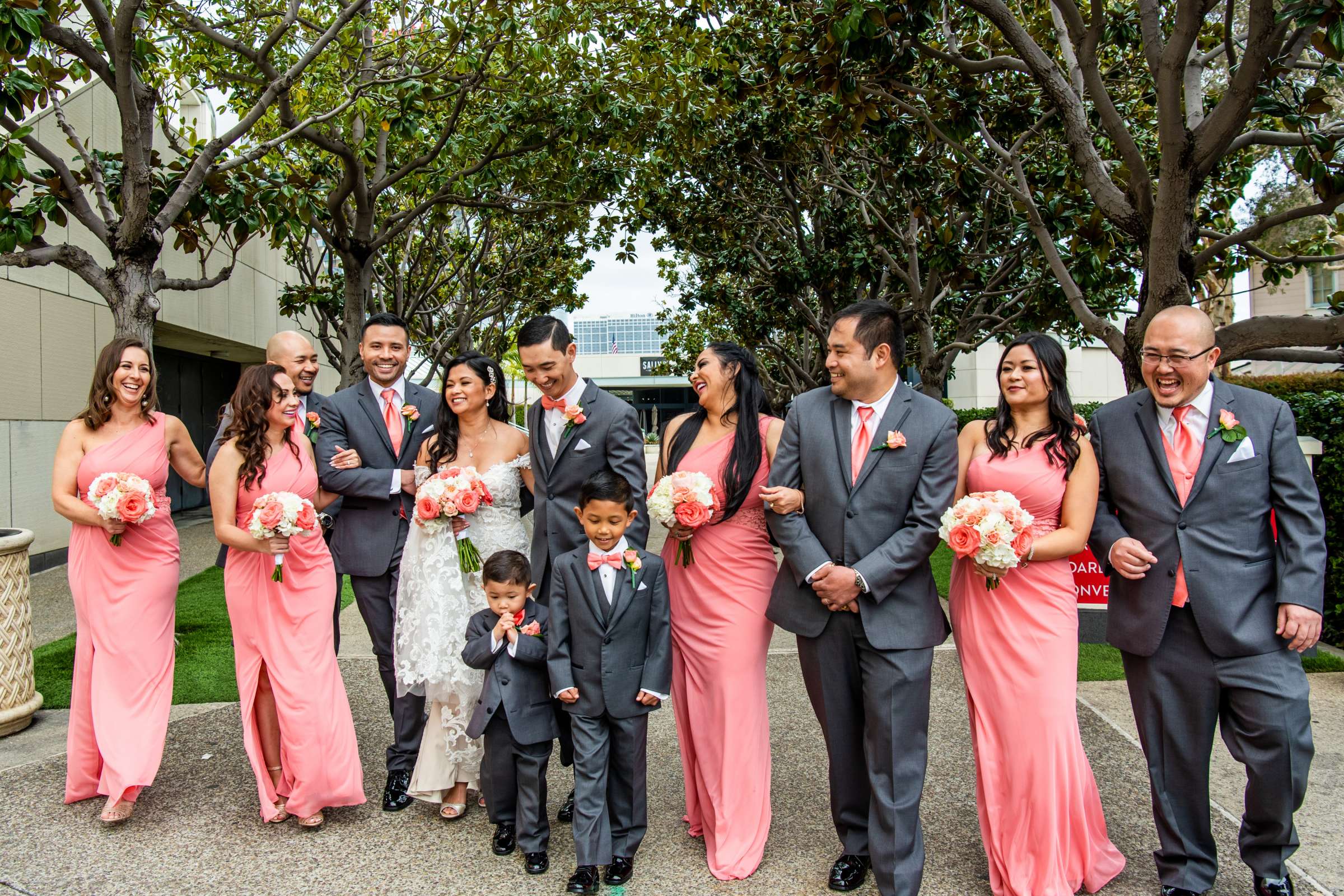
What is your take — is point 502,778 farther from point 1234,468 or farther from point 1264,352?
point 1264,352

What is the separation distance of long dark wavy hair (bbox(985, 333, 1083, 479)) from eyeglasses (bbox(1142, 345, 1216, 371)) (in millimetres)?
326

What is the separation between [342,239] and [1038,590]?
31.5ft

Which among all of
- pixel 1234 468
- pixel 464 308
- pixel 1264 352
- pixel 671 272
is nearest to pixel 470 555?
pixel 1234 468

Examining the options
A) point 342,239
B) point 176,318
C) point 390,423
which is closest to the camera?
point 390,423

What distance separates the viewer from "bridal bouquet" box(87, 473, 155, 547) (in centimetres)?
428

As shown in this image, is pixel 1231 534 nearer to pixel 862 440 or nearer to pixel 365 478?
pixel 862 440

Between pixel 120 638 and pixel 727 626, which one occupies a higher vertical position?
pixel 727 626

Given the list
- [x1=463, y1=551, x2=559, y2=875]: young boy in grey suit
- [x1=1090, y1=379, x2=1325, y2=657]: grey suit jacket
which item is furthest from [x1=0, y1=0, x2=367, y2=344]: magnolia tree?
[x1=1090, y1=379, x2=1325, y2=657]: grey suit jacket

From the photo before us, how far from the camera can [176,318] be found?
49.3 ft

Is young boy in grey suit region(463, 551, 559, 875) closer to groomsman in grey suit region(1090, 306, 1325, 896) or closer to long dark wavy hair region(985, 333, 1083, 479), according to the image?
long dark wavy hair region(985, 333, 1083, 479)

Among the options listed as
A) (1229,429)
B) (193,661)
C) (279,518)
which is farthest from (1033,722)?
(193,661)

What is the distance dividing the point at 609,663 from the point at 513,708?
1.57ft

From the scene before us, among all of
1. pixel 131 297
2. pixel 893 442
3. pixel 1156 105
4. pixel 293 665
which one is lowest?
pixel 293 665

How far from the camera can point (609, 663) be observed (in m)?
3.81
